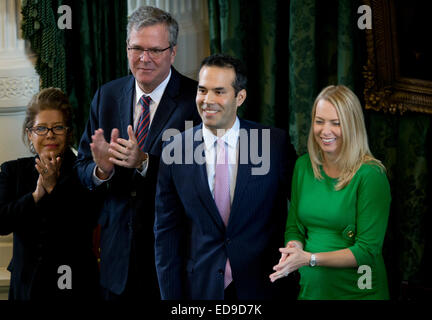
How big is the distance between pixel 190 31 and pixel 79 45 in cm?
75

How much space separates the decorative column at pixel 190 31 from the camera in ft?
11.8

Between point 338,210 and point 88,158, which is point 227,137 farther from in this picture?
point 88,158

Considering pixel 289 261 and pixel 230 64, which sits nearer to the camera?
pixel 289 261

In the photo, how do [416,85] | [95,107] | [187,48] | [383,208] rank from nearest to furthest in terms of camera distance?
[383,208]
[95,107]
[416,85]
[187,48]

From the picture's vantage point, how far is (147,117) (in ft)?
8.79

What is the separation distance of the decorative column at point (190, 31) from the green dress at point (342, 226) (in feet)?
4.89

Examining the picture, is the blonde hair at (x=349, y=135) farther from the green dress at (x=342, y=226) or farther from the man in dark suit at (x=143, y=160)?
the man in dark suit at (x=143, y=160)

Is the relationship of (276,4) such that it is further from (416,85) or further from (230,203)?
(230,203)

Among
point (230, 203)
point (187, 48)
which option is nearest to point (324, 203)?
point (230, 203)

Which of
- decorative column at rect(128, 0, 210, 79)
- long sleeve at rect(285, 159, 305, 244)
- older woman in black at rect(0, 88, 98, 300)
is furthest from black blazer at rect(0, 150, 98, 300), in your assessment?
decorative column at rect(128, 0, 210, 79)

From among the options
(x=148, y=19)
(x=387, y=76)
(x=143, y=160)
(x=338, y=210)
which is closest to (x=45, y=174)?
(x=143, y=160)

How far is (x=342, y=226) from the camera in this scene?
2281 mm
